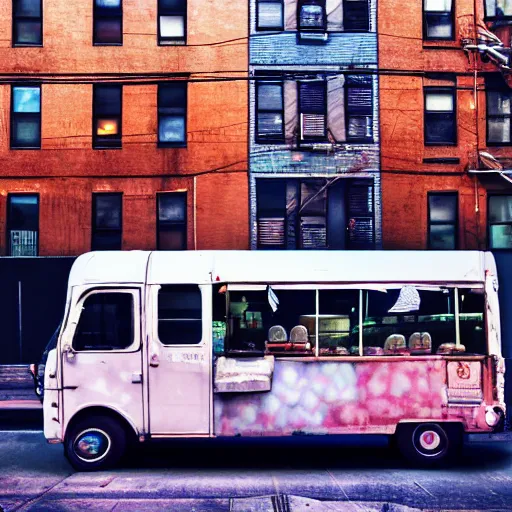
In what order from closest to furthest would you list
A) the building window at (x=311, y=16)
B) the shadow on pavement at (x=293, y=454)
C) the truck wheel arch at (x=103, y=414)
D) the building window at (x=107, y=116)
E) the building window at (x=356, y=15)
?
1. the truck wheel arch at (x=103, y=414)
2. the shadow on pavement at (x=293, y=454)
3. the building window at (x=311, y=16)
4. the building window at (x=107, y=116)
5. the building window at (x=356, y=15)

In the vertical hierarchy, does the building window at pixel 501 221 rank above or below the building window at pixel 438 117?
below

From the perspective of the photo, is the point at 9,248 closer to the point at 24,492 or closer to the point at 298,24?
the point at 298,24

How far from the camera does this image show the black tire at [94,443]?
10.1m

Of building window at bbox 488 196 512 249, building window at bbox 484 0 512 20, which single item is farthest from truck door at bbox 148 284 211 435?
building window at bbox 484 0 512 20

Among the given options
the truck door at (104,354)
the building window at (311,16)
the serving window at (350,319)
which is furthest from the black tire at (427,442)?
the building window at (311,16)

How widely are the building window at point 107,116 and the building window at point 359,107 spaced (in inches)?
255

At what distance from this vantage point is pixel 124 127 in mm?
21344

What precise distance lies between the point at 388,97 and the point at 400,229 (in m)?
3.74

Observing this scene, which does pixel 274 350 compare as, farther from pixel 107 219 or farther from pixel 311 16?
pixel 311 16

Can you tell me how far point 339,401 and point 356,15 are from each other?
14.5 metres

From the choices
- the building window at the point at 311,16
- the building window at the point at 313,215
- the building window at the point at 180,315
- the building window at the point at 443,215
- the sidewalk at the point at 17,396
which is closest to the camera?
the building window at the point at 180,315

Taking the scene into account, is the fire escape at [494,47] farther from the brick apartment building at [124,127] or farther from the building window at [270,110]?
the brick apartment building at [124,127]

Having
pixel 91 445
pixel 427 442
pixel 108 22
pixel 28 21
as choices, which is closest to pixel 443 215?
pixel 108 22

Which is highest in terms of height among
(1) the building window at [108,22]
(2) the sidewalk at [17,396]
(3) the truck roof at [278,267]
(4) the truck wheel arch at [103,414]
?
(1) the building window at [108,22]
